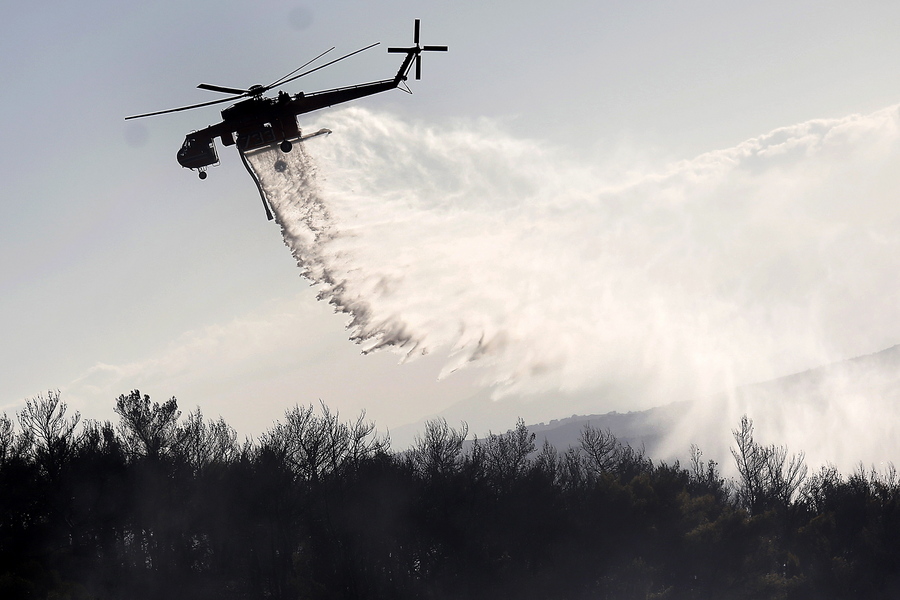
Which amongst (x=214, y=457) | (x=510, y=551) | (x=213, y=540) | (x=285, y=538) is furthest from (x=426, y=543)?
(x=214, y=457)

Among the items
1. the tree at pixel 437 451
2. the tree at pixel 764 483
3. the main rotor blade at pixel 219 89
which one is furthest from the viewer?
the tree at pixel 764 483

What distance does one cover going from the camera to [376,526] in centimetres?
5334

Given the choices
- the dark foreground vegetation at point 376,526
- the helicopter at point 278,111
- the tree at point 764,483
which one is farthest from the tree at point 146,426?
the tree at point 764,483

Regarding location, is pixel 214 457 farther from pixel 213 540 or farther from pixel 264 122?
pixel 264 122

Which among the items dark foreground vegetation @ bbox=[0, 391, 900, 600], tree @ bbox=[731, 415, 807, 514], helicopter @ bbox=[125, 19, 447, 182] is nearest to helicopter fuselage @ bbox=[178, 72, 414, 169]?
helicopter @ bbox=[125, 19, 447, 182]

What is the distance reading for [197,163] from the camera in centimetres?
4094

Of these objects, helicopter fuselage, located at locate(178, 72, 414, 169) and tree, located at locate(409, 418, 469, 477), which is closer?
helicopter fuselage, located at locate(178, 72, 414, 169)

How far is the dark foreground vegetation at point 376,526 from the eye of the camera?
46.2 m

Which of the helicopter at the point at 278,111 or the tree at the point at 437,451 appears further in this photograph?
the tree at the point at 437,451

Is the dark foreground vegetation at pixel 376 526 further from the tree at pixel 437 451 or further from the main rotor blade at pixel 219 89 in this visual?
the main rotor blade at pixel 219 89

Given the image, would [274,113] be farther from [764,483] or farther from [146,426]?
[764,483]

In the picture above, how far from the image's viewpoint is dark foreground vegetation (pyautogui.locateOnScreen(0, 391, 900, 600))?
46.2m

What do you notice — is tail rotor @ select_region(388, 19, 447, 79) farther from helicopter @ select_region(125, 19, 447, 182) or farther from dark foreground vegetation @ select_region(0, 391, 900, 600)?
dark foreground vegetation @ select_region(0, 391, 900, 600)

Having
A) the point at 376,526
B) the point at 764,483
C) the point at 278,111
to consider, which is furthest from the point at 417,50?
the point at 764,483
